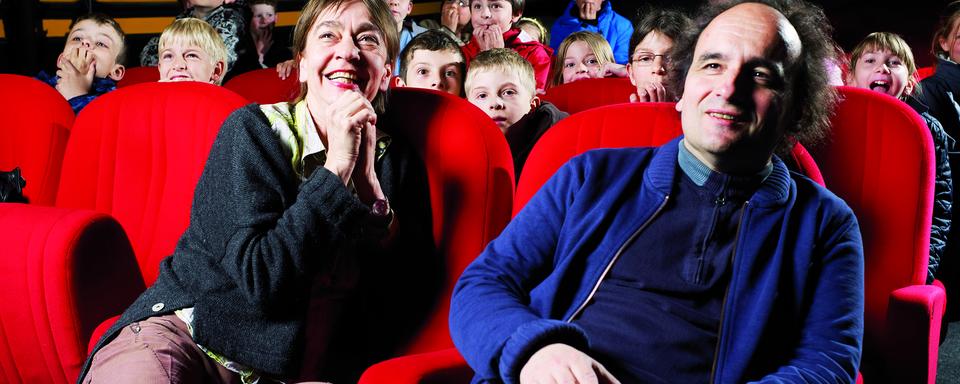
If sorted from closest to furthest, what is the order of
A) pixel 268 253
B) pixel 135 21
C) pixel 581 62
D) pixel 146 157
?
pixel 268 253 < pixel 146 157 < pixel 581 62 < pixel 135 21

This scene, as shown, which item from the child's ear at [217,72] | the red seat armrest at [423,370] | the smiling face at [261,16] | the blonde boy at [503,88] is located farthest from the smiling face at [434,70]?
the smiling face at [261,16]

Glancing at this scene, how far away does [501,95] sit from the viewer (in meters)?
2.13

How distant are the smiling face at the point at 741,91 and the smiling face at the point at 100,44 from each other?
2.29 meters

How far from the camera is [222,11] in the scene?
10.9 feet

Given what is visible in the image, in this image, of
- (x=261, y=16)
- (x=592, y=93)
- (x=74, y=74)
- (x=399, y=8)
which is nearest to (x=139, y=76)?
(x=74, y=74)

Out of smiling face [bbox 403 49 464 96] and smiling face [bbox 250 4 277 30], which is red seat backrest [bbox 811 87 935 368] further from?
smiling face [bbox 250 4 277 30]

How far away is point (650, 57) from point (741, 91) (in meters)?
0.95

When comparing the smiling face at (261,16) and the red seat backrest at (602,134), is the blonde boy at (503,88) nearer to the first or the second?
the red seat backrest at (602,134)

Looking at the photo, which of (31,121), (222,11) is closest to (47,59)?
(222,11)

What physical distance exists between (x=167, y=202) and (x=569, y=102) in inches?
51.8

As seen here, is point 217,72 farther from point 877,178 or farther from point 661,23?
point 877,178

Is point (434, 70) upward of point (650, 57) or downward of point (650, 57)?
downward

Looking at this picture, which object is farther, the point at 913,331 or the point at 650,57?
the point at 650,57

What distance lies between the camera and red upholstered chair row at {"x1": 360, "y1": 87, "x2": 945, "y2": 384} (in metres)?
1.27
